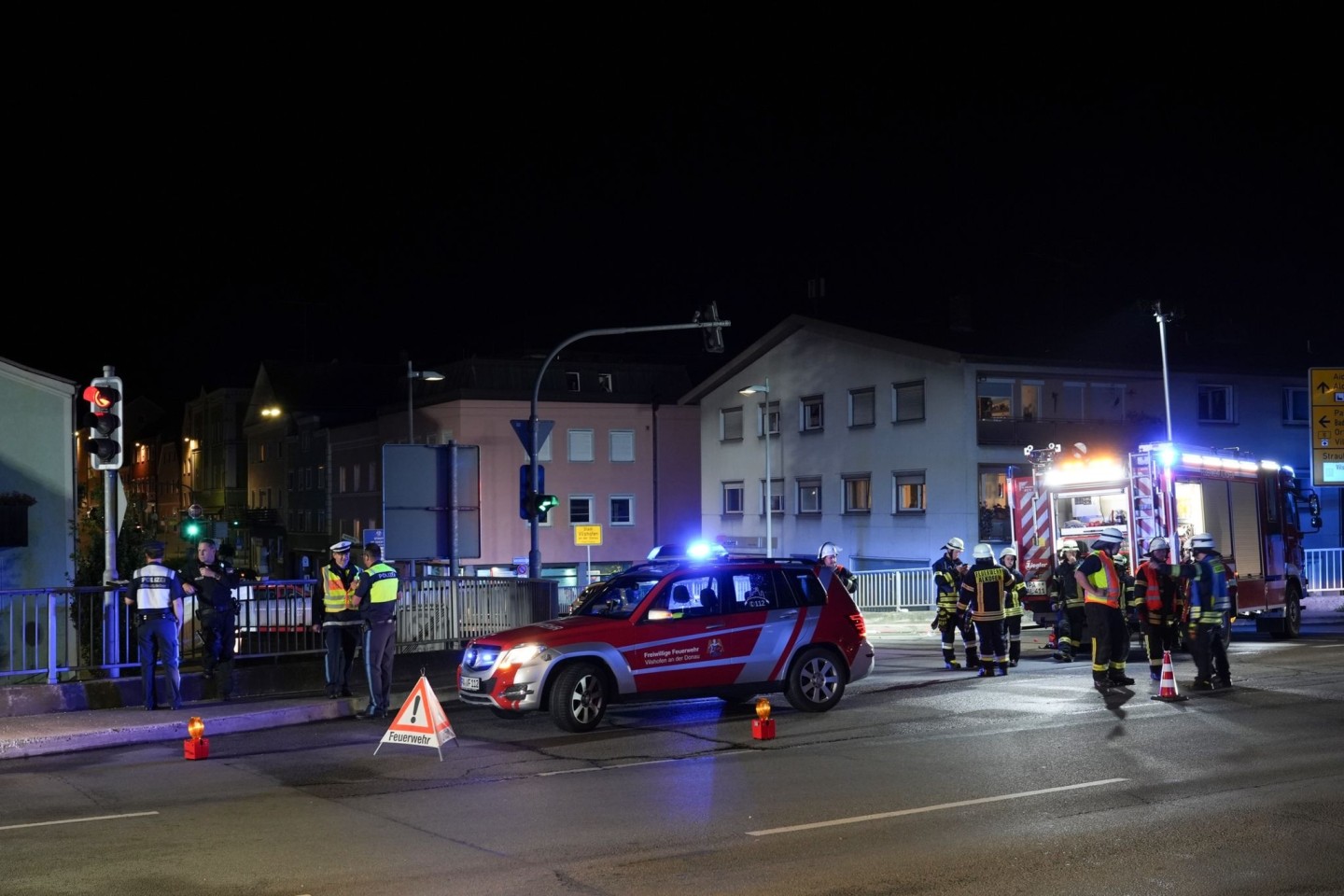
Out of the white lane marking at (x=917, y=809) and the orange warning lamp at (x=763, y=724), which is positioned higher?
the orange warning lamp at (x=763, y=724)

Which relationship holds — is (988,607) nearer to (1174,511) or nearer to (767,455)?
(1174,511)

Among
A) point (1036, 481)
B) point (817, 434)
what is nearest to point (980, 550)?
point (1036, 481)

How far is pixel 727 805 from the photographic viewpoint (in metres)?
9.45

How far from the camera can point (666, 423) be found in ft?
185

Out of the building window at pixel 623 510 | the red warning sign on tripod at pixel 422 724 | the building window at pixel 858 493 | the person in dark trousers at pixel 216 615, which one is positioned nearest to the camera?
the red warning sign on tripod at pixel 422 724

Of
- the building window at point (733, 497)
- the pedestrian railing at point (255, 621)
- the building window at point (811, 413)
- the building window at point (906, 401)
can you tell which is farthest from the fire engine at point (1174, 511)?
the building window at point (733, 497)

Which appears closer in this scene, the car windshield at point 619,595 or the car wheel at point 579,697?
the car wheel at point 579,697

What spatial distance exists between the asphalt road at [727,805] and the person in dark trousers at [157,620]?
1.41m

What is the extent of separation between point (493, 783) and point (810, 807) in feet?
8.68

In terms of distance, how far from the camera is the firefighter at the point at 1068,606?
1911 cm

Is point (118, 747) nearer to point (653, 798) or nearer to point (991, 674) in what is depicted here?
point (653, 798)

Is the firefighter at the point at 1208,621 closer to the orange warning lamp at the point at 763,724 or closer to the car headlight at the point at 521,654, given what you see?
the orange warning lamp at the point at 763,724

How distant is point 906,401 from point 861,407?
219cm

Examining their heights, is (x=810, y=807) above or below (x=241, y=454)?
below
